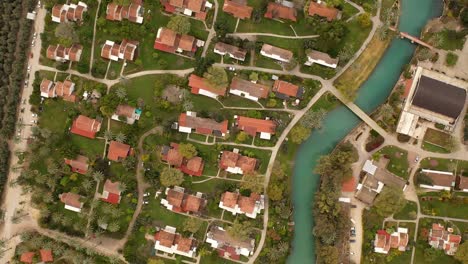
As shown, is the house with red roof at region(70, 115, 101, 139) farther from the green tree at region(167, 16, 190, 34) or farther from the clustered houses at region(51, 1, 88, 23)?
the green tree at region(167, 16, 190, 34)

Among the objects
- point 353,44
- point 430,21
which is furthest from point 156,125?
point 430,21

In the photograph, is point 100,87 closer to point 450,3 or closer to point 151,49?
point 151,49

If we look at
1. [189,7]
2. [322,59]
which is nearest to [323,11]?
[322,59]

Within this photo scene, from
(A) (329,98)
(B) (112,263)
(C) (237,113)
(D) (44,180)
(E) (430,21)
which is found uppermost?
(E) (430,21)

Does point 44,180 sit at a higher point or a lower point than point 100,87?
lower

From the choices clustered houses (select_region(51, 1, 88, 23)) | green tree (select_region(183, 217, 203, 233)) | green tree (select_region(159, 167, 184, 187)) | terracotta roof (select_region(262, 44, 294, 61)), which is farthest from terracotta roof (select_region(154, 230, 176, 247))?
clustered houses (select_region(51, 1, 88, 23))

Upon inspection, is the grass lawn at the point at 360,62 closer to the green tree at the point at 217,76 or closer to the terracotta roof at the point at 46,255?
the green tree at the point at 217,76

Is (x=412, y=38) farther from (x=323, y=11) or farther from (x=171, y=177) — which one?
(x=171, y=177)
